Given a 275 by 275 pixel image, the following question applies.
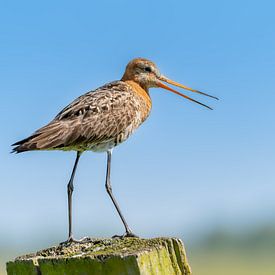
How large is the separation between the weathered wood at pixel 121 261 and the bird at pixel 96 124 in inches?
156

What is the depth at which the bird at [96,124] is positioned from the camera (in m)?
10.1

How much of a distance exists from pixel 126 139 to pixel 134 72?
1842mm

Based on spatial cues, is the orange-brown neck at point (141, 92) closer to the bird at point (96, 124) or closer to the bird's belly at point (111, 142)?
the bird at point (96, 124)

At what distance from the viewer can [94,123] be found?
10.9m

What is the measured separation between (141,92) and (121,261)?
25.1 ft

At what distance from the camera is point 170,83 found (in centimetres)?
1295

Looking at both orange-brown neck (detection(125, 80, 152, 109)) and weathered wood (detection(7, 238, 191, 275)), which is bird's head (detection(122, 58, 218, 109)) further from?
weathered wood (detection(7, 238, 191, 275))

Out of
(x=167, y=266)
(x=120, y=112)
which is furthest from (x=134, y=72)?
(x=167, y=266)

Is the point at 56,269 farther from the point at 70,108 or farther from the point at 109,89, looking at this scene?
the point at 109,89

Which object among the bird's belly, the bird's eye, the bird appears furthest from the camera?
the bird's eye

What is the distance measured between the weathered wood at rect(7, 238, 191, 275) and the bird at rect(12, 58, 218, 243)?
13.0 ft

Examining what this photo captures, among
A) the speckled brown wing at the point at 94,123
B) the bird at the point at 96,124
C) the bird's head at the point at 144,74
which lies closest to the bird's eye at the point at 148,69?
the bird's head at the point at 144,74

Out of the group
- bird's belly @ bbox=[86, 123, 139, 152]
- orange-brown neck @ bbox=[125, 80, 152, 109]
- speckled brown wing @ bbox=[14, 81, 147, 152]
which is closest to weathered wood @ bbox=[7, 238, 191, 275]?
speckled brown wing @ bbox=[14, 81, 147, 152]

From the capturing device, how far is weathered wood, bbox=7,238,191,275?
16.4ft
